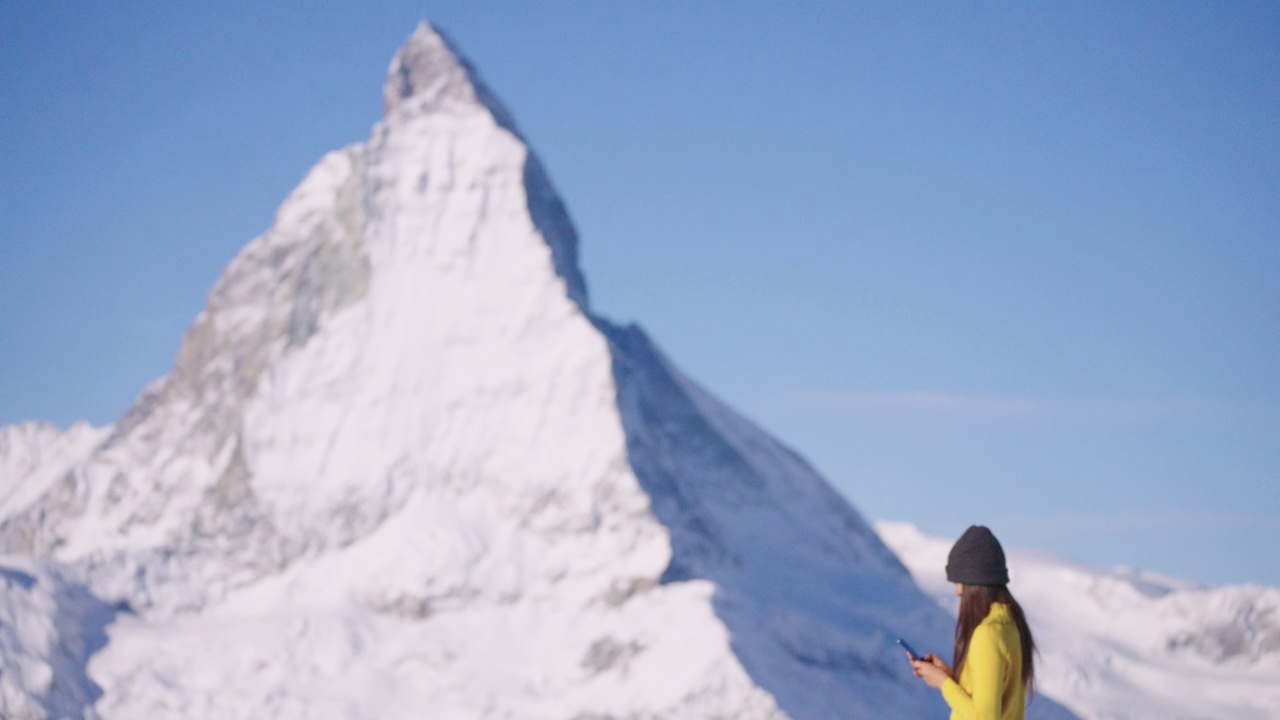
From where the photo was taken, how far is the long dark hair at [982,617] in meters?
14.2

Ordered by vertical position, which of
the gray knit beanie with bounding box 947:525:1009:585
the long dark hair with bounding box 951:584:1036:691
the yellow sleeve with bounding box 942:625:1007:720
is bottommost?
the yellow sleeve with bounding box 942:625:1007:720

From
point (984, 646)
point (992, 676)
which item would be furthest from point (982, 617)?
point (992, 676)

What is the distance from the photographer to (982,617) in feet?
47.2

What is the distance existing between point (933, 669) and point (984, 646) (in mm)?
428

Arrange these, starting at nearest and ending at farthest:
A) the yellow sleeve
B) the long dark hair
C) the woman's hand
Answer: the yellow sleeve < the woman's hand < the long dark hair

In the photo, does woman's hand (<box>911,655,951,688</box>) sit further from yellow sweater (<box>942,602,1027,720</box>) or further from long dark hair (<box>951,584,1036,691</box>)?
long dark hair (<box>951,584,1036,691</box>)

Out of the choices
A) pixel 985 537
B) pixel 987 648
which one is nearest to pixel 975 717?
pixel 987 648

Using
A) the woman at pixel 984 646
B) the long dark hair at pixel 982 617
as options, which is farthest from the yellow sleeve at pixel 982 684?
the long dark hair at pixel 982 617

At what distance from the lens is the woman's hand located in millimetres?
13914

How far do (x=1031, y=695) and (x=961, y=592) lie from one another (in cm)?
97

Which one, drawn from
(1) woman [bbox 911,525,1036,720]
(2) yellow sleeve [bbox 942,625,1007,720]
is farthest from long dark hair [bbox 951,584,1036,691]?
(2) yellow sleeve [bbox 942,625,1007,720]

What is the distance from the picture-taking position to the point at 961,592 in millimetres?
14617

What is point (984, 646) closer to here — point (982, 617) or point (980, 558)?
point (982, 617)

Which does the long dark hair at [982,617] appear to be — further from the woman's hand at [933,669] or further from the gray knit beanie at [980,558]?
the woman's hand at [933,669]
